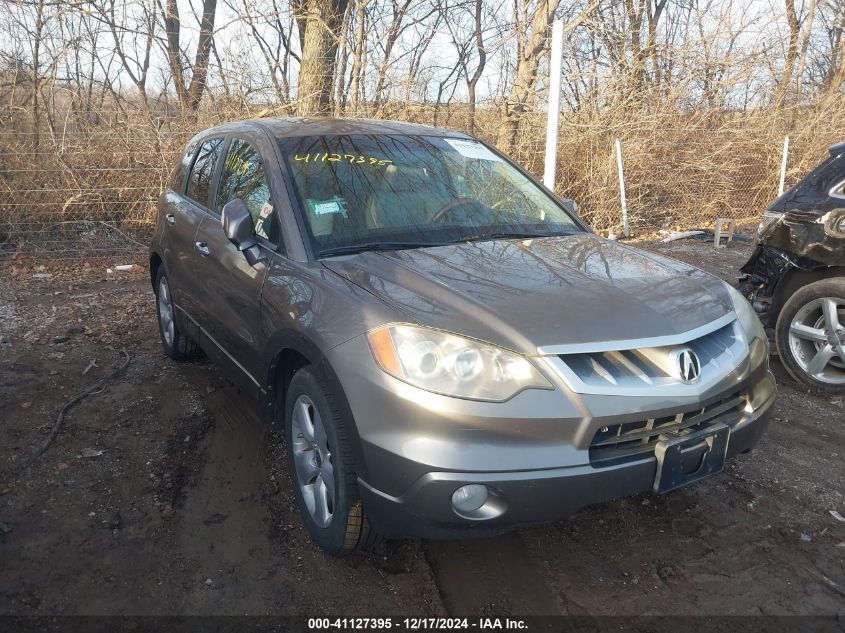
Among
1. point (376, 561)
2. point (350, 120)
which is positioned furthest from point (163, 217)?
point (376, 561)

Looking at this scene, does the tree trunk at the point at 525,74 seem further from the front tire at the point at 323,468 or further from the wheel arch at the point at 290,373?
the front tire at the point at 323,468

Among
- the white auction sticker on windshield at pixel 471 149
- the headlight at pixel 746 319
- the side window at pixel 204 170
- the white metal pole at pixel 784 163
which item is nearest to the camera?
the headlight at pixel 746 319

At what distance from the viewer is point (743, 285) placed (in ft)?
16.7

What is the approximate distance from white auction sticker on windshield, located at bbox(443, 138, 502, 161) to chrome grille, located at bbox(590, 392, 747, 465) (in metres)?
2.12

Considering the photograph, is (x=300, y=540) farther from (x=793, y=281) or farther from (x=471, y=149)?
(x=793, y=281)

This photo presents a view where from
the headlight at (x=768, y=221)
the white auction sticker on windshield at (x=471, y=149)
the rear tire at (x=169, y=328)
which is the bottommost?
the rear tire at (x=169, y=328)

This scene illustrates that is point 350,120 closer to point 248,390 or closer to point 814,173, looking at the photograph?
point 248,390

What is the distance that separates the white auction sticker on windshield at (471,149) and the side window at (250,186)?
1162 millimetres

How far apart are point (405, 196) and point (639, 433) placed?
1716 millimetres

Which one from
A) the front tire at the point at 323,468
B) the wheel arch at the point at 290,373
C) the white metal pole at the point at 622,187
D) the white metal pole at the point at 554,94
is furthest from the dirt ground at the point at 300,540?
the white metal pole at the point at 622,187

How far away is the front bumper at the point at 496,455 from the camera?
2.10 m

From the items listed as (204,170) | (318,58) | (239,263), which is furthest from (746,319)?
(318,58)

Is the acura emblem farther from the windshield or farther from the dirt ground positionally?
the windshield

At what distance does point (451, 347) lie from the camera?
88.0 inches
